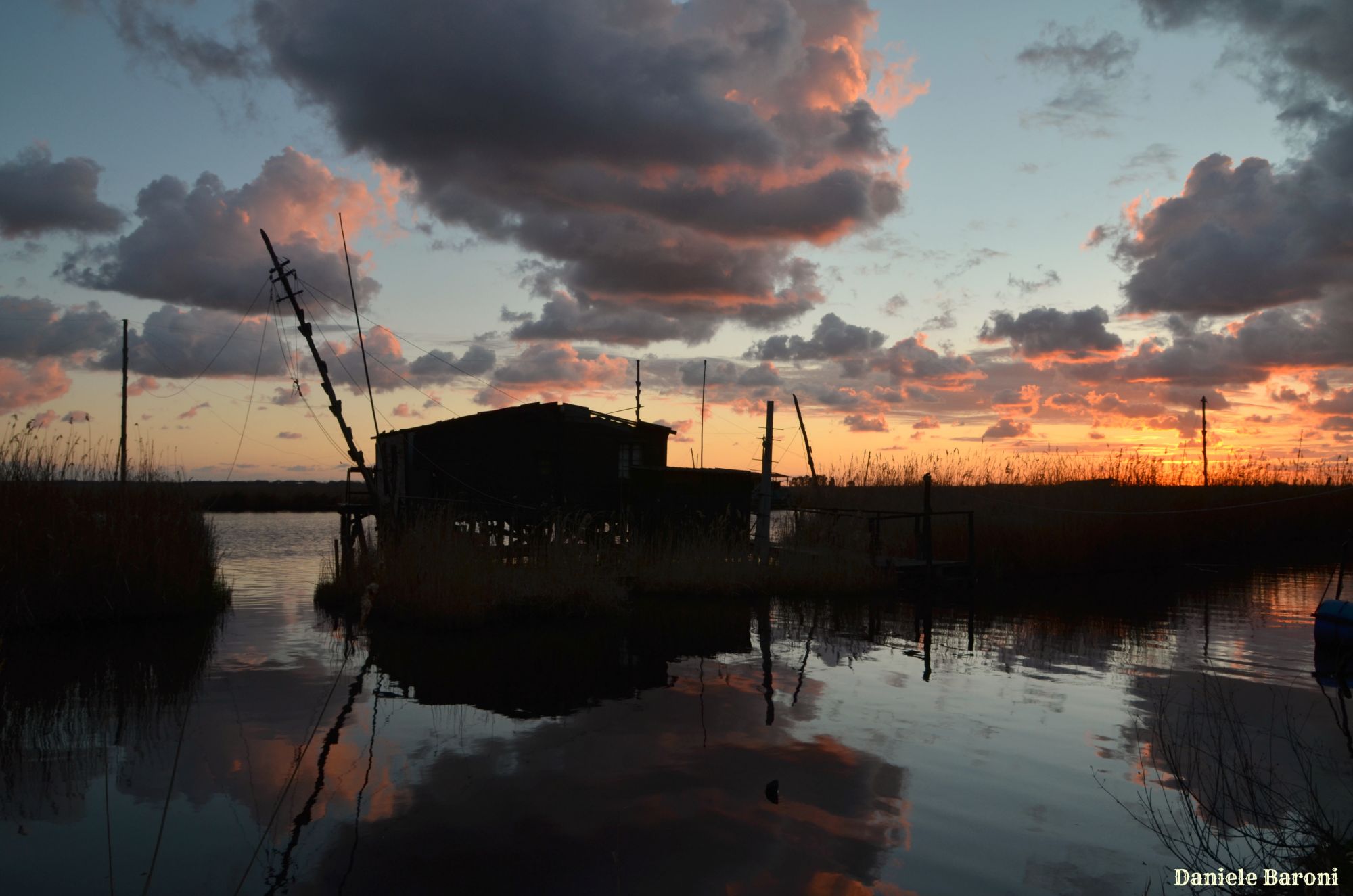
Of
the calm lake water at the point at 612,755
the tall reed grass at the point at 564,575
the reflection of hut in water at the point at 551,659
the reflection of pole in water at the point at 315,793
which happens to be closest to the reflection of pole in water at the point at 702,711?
the calm lake water at the point at 612,755

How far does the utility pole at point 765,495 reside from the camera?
1958 cm

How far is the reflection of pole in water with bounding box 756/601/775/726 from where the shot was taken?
9.53 meters

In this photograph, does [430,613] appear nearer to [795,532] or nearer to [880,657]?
[880,657]

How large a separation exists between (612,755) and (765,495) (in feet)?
41.2

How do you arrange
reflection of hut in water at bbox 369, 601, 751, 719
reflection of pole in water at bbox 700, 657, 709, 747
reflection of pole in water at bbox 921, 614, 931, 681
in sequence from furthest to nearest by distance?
reflection of pole in water at bbox 921, 614, 931, 681 → reflection of hut in water at bbox 369, 601, 751, 719 → reflection of pole in water at bbox 700, 657, 709, 747

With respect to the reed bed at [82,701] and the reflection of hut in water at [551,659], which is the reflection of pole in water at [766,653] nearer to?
the reflection of hut in water at [551,659]

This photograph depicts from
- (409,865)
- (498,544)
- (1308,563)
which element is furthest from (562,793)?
(1308,563)

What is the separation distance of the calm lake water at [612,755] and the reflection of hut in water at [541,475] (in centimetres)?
840

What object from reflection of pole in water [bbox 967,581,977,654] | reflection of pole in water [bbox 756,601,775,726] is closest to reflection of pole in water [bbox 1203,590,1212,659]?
reflection of pole in water [bbox 967,581,977,654]

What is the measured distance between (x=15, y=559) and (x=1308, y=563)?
33.1 metres

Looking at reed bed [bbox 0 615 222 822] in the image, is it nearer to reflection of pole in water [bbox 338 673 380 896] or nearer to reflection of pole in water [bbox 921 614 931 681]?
reflection of pole in water [bbox 338 673 380 896]

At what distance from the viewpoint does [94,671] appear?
10984mm

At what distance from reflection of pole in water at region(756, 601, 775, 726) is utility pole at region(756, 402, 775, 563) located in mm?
2073

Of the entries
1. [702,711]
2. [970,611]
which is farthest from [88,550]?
[970,611]
